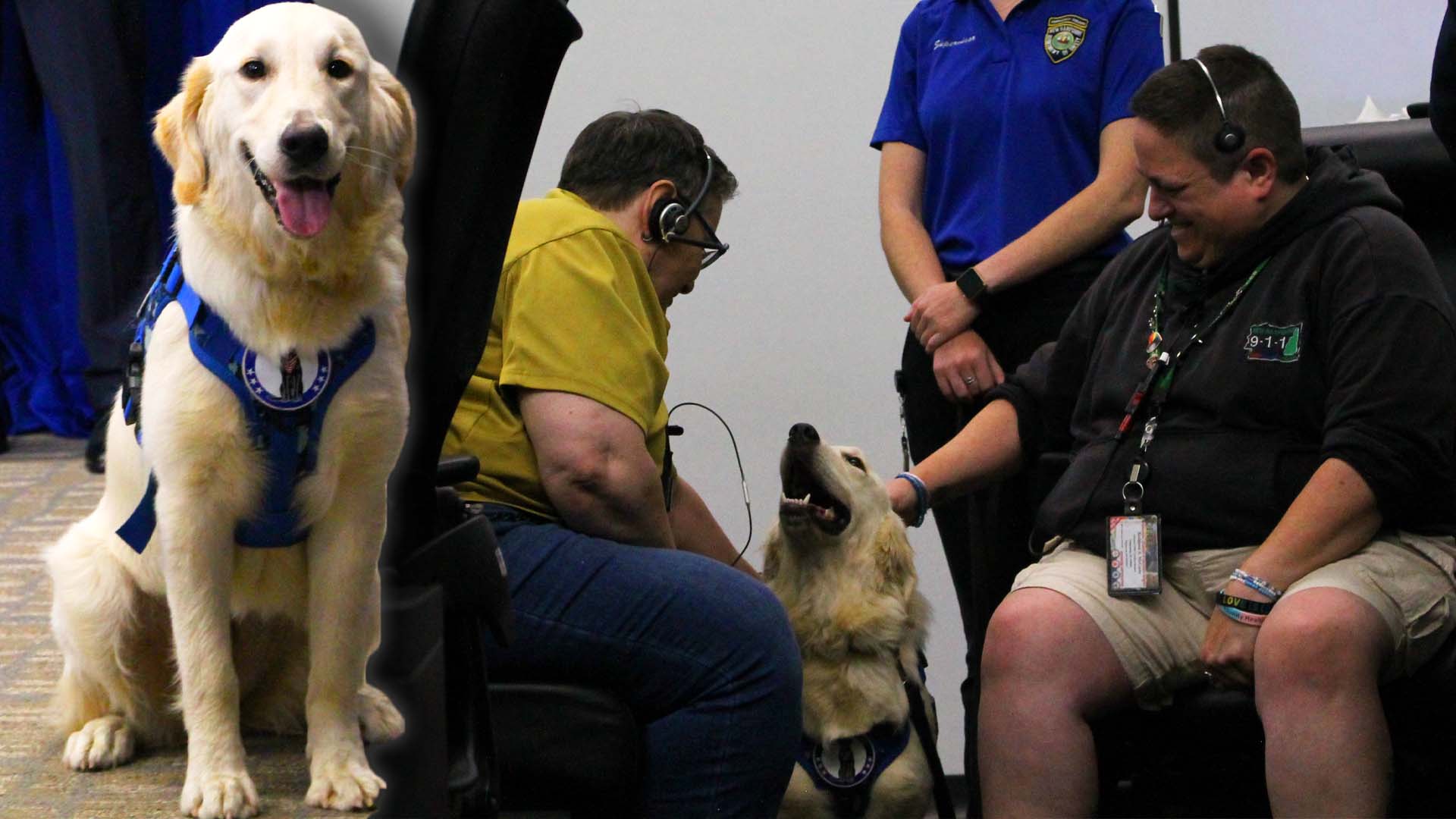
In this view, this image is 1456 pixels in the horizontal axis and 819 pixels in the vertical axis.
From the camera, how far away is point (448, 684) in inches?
48.7

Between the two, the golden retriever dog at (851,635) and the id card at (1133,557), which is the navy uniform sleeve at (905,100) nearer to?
the golden retriever dog at (851,635)

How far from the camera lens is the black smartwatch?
2.47 m

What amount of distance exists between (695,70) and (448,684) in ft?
9.02

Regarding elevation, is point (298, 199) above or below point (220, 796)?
above

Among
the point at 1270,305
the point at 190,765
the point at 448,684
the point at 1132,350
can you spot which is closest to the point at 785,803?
the point at 1132,350

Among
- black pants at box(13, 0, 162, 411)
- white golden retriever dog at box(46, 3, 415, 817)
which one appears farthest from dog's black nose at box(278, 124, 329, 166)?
black pants at box(13, 0, 162, 411)

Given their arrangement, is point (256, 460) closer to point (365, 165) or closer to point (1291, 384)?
point (365, 165)

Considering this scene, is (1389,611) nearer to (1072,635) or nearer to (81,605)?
(1072,635)

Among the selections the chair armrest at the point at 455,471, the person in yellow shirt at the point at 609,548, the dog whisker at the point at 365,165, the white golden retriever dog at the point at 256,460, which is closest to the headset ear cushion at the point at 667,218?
the person in yellow shirt at the point at 609,548

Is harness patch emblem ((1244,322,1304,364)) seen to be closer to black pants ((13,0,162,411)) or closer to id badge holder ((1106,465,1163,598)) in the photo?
id badge holder ((1106,465,1163,598))

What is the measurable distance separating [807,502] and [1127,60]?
3.12 feet

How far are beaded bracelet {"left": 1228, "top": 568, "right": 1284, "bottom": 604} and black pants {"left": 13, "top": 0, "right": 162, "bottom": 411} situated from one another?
1.42 metres

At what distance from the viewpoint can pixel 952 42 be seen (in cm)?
264

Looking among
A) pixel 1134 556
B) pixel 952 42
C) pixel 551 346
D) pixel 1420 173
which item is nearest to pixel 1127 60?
pixel 952 42
